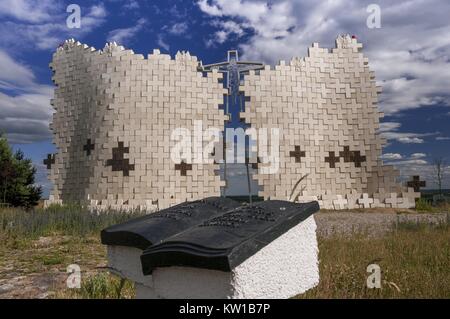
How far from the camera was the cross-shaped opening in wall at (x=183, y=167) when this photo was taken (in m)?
13.7

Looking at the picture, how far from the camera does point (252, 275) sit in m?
2.51

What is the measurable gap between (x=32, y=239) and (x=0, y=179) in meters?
11.3

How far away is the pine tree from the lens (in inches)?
677

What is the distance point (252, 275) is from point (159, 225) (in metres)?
1.09

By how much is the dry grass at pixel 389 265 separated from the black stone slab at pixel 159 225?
46.3 inches

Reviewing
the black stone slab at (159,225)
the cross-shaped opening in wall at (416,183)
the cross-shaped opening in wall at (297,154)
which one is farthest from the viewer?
the cross-shaped opening in wall at (416,183)

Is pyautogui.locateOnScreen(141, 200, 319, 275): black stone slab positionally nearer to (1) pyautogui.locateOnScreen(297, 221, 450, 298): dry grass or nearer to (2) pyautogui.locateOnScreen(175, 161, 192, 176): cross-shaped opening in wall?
(1) pyautogui.locateOnScreen(297, 221, 450, 298): dry grass

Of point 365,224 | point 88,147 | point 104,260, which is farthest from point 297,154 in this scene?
point 104,260

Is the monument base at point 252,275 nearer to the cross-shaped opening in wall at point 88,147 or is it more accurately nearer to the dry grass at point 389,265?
the dry grass at point 389,265

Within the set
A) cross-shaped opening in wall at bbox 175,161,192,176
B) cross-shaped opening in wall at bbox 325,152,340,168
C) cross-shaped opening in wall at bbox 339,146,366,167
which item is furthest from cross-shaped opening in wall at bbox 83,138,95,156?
cross-shaped opening in wall at bbox 339,146,366,167

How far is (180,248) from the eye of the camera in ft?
8.23

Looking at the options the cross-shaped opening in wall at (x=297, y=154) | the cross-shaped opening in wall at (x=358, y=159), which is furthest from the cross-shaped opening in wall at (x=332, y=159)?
the cross-shaped opening in wall at (x=297, y=154)

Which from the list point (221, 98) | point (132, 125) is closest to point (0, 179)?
point (132, 125)

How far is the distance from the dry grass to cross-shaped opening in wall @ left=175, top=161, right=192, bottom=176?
7.72 m
